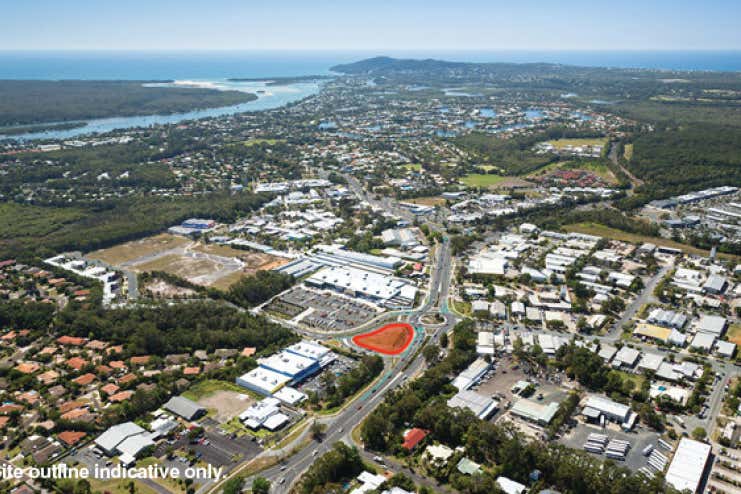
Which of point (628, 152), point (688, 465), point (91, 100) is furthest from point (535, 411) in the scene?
point (91, 100)

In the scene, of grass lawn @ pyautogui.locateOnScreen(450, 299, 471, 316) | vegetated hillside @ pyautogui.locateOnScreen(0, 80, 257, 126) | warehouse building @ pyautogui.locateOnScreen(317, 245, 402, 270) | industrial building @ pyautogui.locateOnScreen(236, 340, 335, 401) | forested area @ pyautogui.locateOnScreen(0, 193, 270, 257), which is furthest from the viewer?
vegetated hillside @ pyautogui.locateOnScreen(0, 80, 257, 126)

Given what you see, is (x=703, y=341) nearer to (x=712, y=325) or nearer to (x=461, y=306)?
(x=712, y=325)

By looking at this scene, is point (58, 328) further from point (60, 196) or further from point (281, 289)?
point (60, 196)

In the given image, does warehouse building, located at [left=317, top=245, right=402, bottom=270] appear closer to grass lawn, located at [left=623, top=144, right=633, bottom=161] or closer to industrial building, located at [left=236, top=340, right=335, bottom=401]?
industrial building, located at [left=236, top=340, right=335, bottom=401]

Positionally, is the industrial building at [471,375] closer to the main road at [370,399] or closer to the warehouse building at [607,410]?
the main road at [370,399]

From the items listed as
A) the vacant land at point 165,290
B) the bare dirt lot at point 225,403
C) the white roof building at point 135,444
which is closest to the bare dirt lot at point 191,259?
the vacant land at point 165,290

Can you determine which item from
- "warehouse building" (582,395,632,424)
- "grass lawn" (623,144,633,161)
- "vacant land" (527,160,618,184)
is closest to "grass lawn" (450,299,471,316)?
"warehouse building" (582,395,632,424)
